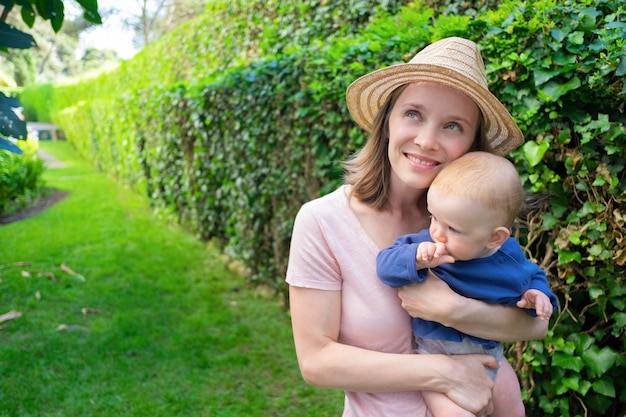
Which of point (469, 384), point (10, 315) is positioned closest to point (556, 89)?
point (469, 384)

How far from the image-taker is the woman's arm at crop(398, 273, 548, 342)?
140 cm

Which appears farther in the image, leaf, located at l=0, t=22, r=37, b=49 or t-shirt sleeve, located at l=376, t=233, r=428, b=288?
leaf, located at l=0, t=22, r=37, b=49

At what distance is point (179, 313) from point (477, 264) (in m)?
4.07

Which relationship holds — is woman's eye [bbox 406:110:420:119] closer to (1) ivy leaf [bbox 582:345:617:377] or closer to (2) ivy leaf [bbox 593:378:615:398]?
(1) ivy leaf [bbox 582:345:617:377]

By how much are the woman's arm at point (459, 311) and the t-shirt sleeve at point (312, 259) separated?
0.22 meters

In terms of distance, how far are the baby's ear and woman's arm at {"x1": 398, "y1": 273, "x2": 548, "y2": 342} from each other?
17 centimetres

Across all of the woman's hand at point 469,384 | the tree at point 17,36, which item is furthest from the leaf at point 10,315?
the woman's hand at point 469,384

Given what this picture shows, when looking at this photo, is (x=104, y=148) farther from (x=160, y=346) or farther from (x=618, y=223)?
(x=618, y=223)

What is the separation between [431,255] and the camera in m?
1.35

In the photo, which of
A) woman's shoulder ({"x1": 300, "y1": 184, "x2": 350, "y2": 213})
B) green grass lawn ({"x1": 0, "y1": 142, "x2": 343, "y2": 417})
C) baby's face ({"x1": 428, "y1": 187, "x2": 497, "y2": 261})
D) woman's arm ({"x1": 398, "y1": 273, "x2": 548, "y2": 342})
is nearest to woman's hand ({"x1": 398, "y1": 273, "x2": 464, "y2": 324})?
woman's arm ({"x1": 398, "y1": 273, "x2": 548, "y2": 342})

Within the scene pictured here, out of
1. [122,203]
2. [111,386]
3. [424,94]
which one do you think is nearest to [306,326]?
[424,94]

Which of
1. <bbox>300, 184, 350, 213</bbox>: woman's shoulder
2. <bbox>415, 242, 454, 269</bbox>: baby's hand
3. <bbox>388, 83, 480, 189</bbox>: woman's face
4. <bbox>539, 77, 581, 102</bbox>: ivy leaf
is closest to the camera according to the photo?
<bbox>415, 242, 454, 269</bbox>: baby's hand

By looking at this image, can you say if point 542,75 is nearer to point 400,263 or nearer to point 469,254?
point 469,254

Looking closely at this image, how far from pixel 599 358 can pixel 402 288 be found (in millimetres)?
1420
